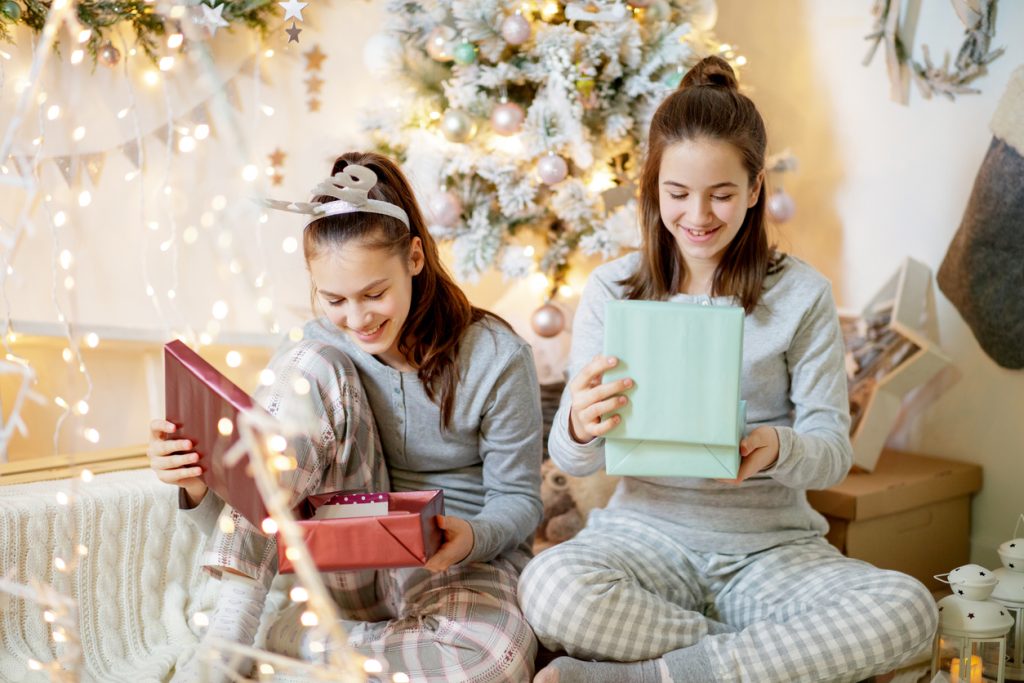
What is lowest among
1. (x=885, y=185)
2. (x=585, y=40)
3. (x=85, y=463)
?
(x=85, y=463)

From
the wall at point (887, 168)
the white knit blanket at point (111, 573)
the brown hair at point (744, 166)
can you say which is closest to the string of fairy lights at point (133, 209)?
the white knit blanket at point (111, 573)

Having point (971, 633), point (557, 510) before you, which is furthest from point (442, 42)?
point (971, 633)

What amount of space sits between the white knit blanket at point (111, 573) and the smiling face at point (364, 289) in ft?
1.24

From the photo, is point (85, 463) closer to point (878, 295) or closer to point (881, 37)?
point (878, 295)

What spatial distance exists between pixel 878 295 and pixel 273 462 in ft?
4.64

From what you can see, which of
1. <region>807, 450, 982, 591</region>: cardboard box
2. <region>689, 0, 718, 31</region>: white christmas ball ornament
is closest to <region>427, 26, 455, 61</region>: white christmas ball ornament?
<region>689, 0, 718, 31</region>: white christmas ball ornament

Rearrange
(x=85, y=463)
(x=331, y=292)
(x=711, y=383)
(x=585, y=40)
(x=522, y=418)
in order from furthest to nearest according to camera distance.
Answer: (x=585, y=40) → (x=85, y=463) → (x=522, y=418) → (x=331, y=292) → (x=711, y=383)

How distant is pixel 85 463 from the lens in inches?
58.6

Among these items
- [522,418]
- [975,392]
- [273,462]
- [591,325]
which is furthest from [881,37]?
[273,462]

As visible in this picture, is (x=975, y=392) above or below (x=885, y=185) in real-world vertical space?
below

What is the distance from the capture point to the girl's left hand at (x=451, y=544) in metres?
1.19

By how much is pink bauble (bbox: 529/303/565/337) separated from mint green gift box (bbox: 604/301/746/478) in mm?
A: 804

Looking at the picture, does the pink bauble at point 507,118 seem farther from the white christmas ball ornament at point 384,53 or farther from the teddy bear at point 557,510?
the teddy bear at point 557,510

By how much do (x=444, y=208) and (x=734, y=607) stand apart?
925mm
